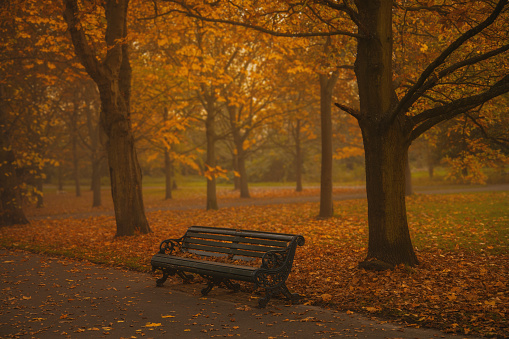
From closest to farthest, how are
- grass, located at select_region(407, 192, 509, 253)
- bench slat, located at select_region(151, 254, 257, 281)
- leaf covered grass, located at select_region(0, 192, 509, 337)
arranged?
leaf covered grass, located at select_region(0, 192, 509, 337), bench slat, located at select_region(151, 254, 257, 281), grass, located at select_region(407, 192, 509, 253)

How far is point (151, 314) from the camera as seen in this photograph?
600 centimetres

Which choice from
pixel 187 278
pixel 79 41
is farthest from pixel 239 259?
pixel 79 41

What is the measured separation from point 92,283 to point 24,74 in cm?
1362

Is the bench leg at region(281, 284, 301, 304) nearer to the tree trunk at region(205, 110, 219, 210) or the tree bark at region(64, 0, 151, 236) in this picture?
the tree bark at region(64, 0, 151, 236)

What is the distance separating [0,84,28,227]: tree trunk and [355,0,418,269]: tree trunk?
13.8m

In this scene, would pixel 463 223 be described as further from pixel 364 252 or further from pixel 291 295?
pixel 291 295

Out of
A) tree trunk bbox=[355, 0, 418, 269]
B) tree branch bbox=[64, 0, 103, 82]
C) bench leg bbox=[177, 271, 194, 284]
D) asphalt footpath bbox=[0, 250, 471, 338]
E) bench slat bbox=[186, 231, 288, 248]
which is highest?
tree branch bbox=[64, 0, 103, 82]

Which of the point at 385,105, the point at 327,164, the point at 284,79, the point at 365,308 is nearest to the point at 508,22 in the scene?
the point at 385,105

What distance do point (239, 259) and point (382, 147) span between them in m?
3.06

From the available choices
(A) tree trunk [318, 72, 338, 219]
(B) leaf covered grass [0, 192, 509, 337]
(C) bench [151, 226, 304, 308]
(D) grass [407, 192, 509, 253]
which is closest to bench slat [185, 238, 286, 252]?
(C) bench [151, 226, 304, 308]

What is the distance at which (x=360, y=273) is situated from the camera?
25.1ft

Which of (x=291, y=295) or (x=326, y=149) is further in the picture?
(x=326, y=149)

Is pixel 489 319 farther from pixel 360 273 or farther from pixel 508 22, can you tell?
pixel 508 22

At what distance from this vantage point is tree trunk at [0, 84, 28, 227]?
16.6 metres
